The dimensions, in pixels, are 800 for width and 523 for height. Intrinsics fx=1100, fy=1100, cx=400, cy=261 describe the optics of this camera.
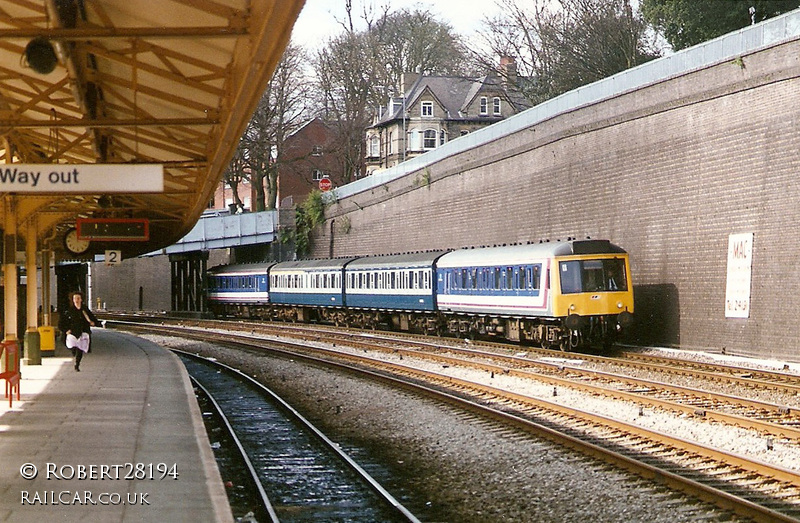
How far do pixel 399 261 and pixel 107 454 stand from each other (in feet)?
86.0

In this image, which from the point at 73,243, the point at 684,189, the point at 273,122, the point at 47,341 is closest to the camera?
the point at 684,189

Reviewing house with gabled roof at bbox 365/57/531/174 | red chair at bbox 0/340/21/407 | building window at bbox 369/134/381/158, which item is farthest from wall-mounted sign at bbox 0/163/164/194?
building window at bbox 369/134/381/158

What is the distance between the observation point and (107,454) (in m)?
11.4

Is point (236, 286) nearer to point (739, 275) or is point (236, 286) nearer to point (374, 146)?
point (739, 275)

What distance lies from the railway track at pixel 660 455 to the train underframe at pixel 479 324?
6.74 m

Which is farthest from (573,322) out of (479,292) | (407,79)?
(407,79)

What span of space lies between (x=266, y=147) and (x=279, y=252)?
30.4 feet

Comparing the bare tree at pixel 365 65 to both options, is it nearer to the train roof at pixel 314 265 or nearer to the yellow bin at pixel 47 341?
the train roof at pixel 314 265

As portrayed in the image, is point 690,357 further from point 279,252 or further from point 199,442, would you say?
point 279,252

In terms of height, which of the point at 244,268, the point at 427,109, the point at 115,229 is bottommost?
the point at 244,268

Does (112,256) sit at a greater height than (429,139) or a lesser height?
lesser

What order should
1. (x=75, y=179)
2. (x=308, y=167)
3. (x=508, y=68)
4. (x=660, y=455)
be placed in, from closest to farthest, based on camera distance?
(x=660, y=455)
(x=75, y=179)
(x=508, y=68)
(x=308, y=167)

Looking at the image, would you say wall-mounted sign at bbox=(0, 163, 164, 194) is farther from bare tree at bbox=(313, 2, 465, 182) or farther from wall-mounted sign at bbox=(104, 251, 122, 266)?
bare tree at bbox=(313, 2, 465, 182)

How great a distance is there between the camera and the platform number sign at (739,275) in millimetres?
23609
